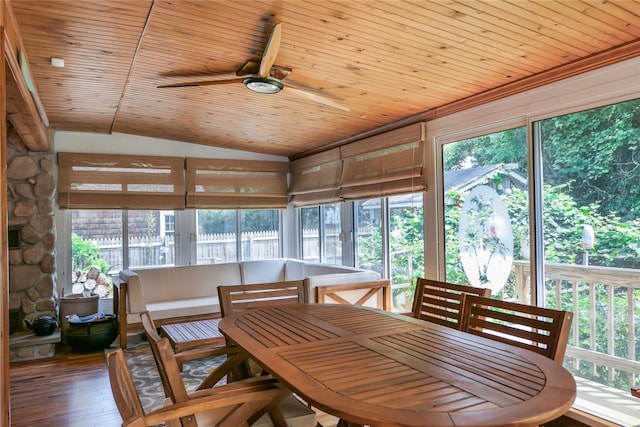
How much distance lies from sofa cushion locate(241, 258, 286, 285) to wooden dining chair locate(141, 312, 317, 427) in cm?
367

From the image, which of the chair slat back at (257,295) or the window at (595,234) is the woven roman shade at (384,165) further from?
the chair slat back at (257,295)

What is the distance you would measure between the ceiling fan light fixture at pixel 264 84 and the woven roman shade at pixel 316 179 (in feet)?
8.24

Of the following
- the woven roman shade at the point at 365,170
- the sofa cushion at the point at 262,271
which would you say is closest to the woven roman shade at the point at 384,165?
the woven roman shade at the point at 365,170

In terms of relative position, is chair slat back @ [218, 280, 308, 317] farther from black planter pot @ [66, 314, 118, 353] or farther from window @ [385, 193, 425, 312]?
black planter pot @ [66, 314, 118, 353]

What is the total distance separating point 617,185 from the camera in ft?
9.39

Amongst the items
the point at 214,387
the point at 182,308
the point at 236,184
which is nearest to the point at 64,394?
the point at 182,308

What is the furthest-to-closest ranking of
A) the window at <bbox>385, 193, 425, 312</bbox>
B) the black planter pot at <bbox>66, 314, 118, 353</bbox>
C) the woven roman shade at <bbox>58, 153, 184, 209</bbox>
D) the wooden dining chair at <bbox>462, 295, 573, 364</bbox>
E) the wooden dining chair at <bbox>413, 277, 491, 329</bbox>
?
1. the woven roman shade at <bbox>58, 153, 184, 209</bbox>
2. the black planter pot at <bbox>66, 314, 118, 353</bbox>
3. the window at <bbox>385, 193, 425, 312</bbox>
4. the wooden dining chair at <bbox>413, 277, 491, 329</bbox>
5. the wooden dining chair at <bbox>462, 295, 573, 364</bbox>

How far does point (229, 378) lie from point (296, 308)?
2.04 ft

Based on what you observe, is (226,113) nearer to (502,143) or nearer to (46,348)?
(502,143)

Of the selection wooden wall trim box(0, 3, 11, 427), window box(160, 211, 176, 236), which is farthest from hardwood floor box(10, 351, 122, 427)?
window box(160, 211, 176, 236)

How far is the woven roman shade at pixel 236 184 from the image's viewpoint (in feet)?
20.5

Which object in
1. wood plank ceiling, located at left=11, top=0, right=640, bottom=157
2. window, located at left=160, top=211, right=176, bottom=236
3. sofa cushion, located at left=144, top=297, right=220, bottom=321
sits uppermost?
wood plank ceiling, located at left=11, top=0, right=640, bottom=157

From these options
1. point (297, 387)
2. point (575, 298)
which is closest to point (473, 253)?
point (575, 298)

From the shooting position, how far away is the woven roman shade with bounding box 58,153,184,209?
552cm
